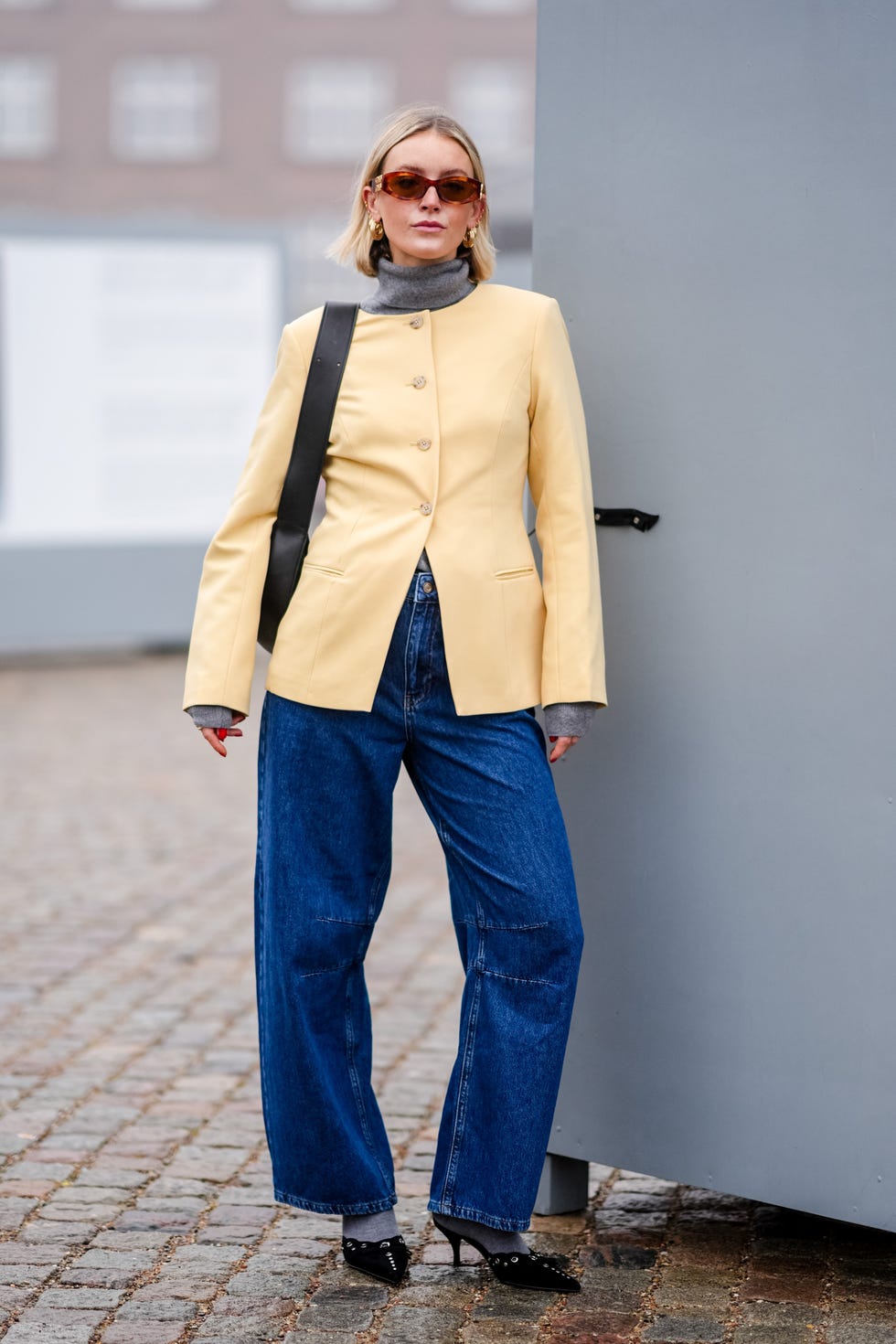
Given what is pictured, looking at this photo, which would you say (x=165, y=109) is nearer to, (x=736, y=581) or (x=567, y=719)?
(x=736, y=581)

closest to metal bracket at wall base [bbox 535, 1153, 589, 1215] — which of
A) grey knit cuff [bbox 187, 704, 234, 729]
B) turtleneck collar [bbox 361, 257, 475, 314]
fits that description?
grey knit cuff [bbox 187, 704, 234, 729]

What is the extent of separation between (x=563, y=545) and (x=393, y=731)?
0.43 m

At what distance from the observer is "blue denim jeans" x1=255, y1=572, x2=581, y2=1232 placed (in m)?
3.16

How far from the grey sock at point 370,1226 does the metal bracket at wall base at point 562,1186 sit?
→ 0.39 m

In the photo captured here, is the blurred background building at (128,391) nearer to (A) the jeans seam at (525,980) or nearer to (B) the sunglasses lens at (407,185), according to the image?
(B) the sunglasses lens at (407,185)

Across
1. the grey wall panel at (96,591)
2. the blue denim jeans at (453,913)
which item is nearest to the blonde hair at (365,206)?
the blue denim jeans at (453,913)

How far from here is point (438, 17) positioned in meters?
42.3

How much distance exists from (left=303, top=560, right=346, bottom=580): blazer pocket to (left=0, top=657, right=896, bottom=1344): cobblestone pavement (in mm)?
1232

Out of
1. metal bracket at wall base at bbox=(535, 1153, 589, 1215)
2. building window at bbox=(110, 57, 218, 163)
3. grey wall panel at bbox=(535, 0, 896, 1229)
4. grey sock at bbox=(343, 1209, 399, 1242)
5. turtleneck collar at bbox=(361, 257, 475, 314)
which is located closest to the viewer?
grey wall panel at bbox=(535, 0, 896, 1229)

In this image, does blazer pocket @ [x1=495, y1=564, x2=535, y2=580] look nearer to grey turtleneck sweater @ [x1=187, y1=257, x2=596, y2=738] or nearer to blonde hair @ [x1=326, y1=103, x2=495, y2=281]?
grey turtleneck sweater @ [x1=187, y1=257, x2=596, y2=738]

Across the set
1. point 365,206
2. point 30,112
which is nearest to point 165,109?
point 30,112

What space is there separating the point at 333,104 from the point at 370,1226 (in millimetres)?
41916

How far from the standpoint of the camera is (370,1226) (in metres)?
3.32

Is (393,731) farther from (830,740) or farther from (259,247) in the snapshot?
(259,247)
